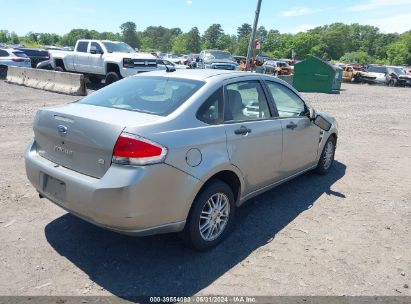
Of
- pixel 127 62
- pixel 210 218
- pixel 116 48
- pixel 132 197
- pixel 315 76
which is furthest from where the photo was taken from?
pixel 315 76

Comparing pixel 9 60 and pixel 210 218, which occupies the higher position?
pixel 9 60

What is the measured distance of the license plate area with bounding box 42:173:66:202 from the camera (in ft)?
10.7

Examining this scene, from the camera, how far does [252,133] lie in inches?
156

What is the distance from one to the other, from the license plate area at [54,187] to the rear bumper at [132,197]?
0.02m


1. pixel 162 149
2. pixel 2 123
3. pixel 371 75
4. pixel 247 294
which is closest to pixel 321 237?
pixel 247 294

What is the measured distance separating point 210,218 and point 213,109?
106 centimetres

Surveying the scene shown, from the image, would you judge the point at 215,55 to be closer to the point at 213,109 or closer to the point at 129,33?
the point at 213,109

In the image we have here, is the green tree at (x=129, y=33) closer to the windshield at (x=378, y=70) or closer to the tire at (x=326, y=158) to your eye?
the windshield at (x=378, y=70)

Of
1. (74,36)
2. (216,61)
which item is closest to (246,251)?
(216,61)

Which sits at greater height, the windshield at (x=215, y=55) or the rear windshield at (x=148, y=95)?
the windshield at (x=215, y=55)

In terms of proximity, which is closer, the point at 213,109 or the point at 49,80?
the point at 213,109

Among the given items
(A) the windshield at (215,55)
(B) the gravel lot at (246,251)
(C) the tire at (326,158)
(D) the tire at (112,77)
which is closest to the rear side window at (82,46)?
(D) the tire at (112,77)

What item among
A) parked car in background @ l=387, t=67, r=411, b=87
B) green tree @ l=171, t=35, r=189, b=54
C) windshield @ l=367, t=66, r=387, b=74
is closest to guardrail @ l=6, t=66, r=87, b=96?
parked car in background @ l=387, t=67, r=411, b=87

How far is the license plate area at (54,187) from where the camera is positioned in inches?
129
